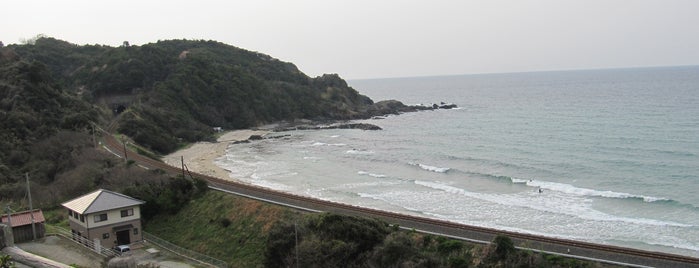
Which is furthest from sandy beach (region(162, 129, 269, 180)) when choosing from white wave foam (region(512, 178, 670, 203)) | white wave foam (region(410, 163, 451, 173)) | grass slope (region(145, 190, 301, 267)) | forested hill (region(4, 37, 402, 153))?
white wave foam (region(512, 178, 670, 203))

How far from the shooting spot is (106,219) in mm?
26578

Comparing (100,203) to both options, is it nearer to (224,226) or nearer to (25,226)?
(25,226)

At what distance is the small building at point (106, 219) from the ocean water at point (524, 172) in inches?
613

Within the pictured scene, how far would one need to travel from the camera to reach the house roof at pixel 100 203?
26.0 meters

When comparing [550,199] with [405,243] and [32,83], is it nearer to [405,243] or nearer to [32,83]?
[405,243]

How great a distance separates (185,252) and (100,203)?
5095mm

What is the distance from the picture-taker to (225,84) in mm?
97812

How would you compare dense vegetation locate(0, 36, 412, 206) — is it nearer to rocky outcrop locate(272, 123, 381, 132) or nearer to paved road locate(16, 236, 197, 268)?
rocky outcrop locate(272, 123, 381, 132)

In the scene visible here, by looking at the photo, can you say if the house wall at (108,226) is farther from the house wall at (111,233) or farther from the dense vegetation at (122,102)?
the dense vegetation at (122,102)

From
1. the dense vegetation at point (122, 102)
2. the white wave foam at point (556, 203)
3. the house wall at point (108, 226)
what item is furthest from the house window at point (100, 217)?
the white wave foam at point (556, 203)

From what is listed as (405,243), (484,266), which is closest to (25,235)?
(405,243)

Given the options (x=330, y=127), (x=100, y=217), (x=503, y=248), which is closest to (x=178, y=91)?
(x=330, y=127)

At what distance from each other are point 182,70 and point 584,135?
219ft

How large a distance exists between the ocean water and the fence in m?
14.2
